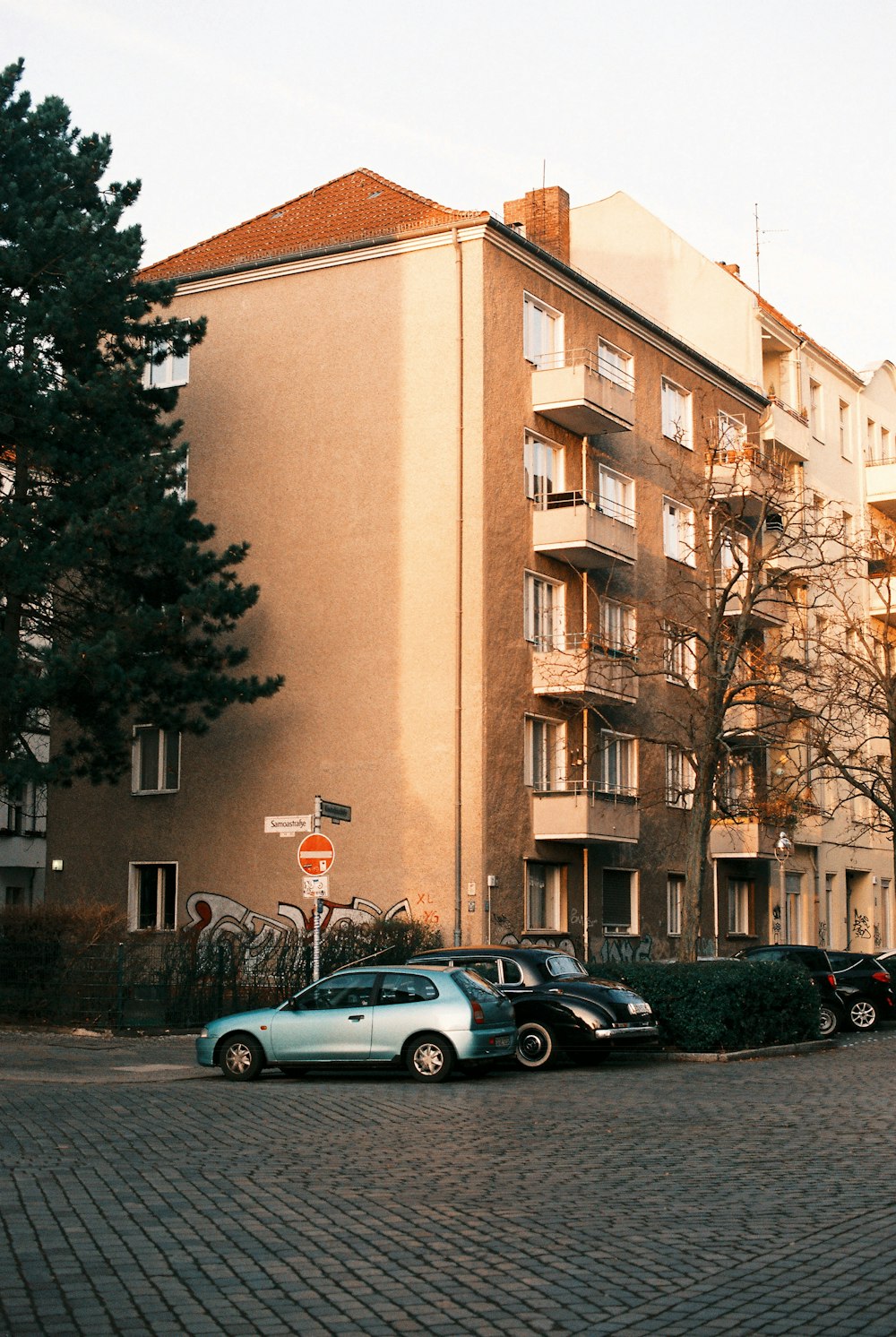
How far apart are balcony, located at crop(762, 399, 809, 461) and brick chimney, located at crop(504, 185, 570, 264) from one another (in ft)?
27.7

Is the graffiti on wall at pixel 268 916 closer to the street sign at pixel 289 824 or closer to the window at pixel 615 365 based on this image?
the street sign at pixel 289 824

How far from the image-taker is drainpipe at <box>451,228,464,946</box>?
32.2 m

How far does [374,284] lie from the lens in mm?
35031

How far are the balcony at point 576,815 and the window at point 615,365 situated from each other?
10.0 meters

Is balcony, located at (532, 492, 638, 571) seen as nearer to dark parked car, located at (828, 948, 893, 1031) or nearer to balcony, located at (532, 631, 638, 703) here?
balcony, located at (532, 631, 638, 703)

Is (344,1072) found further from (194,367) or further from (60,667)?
(194,367)

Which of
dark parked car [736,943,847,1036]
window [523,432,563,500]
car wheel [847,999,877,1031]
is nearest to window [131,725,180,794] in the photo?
window [523,432,563,500]

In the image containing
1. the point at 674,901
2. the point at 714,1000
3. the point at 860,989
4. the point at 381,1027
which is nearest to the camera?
the point at 381,1027

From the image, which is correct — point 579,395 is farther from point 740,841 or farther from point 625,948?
point 740,841

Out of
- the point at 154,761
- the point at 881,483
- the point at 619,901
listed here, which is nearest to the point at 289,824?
the point at 154,761

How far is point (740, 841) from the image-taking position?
41.4 meters

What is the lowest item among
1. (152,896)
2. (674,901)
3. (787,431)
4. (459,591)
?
(674,901)

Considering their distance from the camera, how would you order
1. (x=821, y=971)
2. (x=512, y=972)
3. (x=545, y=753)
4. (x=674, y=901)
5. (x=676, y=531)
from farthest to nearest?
(x=676, y=531) → (x=674, y=901) → (x=545, y=753) → (x=821, y=971) → (x=512, y=972)

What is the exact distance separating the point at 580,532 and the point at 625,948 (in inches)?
367
